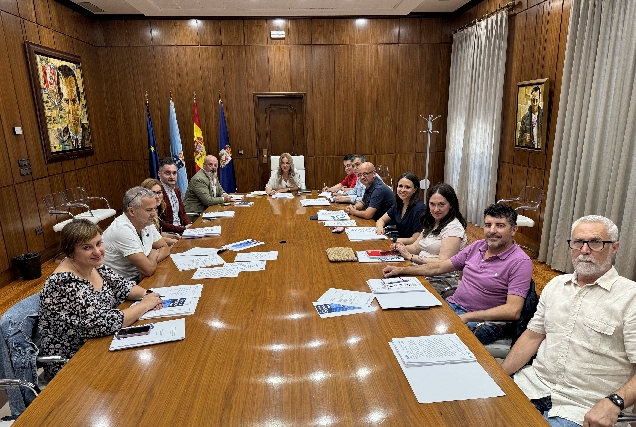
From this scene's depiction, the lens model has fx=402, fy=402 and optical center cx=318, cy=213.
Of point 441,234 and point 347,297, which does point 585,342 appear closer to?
point 347,297

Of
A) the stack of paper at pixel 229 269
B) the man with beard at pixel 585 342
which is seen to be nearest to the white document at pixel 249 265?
the stack of paper at pixel 229 269

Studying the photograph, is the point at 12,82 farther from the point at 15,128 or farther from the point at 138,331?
the point at 138,331

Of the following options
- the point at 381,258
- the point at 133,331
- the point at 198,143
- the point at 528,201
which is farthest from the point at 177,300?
the point at 198,143

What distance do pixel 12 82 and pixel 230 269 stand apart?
4071mm

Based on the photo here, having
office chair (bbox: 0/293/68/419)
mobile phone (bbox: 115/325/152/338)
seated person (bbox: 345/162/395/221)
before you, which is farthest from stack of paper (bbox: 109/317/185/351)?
seated person (bbox: 345/162/395/221)

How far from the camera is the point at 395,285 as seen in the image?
2.10 metres

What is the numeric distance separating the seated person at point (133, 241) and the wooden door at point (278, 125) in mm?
4553

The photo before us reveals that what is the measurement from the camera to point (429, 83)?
7.00 metres

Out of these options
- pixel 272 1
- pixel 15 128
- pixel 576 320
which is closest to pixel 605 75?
pixel 576 320

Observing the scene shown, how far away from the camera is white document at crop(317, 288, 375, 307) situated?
1.91 metres

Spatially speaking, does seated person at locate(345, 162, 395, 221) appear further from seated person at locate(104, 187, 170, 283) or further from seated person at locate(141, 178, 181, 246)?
seated person at locate(104, 187, 170, 283)

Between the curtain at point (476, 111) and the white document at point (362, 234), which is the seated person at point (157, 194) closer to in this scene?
the white document at point (362, 234)

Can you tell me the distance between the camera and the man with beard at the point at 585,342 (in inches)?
57.7

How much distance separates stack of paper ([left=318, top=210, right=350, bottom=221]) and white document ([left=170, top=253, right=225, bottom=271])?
1.26 meters
